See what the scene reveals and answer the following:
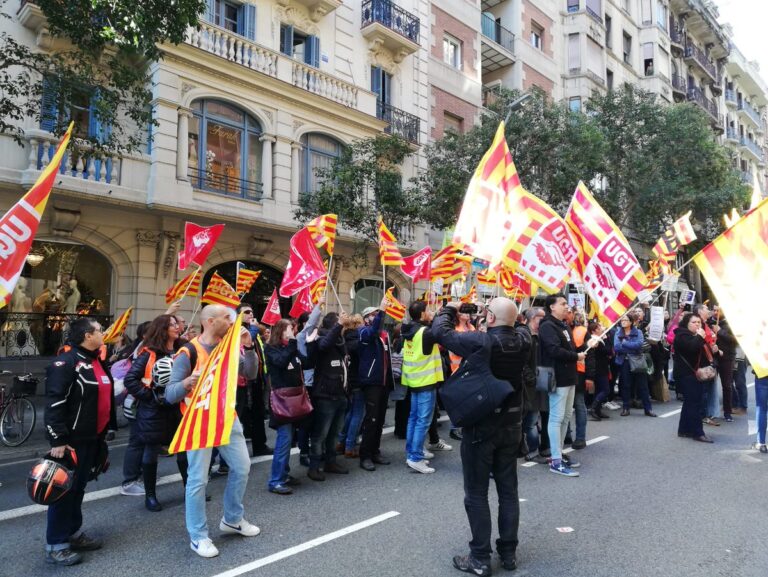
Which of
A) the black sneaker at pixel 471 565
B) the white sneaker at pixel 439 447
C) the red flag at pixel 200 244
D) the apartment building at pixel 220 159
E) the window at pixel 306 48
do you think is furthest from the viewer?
the window at pixel 306 48

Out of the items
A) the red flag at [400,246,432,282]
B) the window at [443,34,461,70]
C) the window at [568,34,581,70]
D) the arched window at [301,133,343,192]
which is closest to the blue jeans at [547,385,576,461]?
the red flag at [400,246,432,282]

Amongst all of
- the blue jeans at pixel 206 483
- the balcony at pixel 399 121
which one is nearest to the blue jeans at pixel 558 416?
the blue jeans at pixel 206 483

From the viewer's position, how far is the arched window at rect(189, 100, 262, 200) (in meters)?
13.8

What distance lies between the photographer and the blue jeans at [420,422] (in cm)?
628

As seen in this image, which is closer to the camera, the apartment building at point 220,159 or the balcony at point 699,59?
the apartment building at point 220,159

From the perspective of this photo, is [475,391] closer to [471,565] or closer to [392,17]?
[471,565]

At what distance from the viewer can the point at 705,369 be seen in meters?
7.84

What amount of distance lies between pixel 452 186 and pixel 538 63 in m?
13.8

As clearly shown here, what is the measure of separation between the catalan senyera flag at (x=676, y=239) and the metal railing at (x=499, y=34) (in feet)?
54.5

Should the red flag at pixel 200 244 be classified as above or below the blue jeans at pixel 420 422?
above

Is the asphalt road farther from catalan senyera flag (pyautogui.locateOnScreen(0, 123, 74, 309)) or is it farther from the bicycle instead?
catalan senyera flag (pyautogui.locateOnScreen(0, 123, 74, 309))

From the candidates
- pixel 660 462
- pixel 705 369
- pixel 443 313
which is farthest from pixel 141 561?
pixel 705 369

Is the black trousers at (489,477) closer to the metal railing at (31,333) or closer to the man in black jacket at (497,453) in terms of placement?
the man in black jacket at (497,453)

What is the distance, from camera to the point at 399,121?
18766mm
